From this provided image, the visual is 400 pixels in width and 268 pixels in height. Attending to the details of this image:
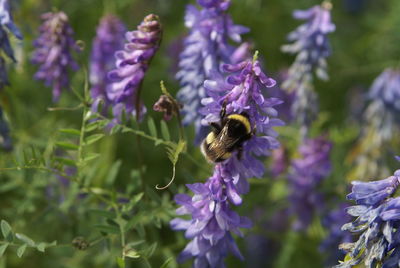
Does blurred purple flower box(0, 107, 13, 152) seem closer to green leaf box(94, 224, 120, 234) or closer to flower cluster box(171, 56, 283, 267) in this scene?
green leaf box(94, 224, 120, 234)

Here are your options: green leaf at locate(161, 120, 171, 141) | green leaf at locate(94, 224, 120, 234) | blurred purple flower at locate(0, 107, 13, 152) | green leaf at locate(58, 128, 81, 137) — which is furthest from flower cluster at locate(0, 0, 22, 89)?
green leaf at locate(94, 224, 120, 234)

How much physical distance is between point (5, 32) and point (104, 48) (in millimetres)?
866

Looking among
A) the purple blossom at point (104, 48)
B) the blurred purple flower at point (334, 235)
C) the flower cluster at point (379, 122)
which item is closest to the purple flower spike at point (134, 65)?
the purple blossom at point (104, 48)

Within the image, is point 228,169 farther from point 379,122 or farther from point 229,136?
point 379,122

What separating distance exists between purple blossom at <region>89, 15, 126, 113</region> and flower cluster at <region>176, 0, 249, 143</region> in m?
0.80

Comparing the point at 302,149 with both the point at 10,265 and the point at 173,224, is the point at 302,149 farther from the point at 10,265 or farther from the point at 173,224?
the point at 10,265

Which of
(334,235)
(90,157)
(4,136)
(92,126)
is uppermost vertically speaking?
(92,126)

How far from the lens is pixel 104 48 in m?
3.35

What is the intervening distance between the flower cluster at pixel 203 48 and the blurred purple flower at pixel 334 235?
0.97 m

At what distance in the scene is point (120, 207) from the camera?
8.75 feet

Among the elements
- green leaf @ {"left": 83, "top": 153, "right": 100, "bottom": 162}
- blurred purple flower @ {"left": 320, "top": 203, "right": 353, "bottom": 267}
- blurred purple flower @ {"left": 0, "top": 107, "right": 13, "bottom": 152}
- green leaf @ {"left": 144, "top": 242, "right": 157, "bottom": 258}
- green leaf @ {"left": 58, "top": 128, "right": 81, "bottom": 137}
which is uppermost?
green leaf @ {"left": 58, "top": 128, "right": 81, "bottom": 137}

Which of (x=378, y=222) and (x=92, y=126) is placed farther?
(x=92, y=126)

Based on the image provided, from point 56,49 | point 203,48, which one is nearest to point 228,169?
point 203,48

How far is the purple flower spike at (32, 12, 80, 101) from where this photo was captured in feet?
8.96
